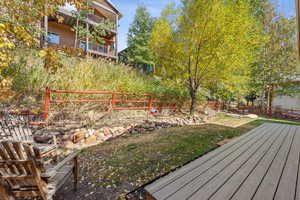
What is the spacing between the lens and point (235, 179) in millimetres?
1425

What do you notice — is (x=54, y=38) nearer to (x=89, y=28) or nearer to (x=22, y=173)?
(x=89, y=28)

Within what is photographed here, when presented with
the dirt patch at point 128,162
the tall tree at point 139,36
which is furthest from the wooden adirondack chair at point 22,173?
the tall tree at point 139,36

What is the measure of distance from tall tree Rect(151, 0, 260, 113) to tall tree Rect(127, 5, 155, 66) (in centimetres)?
937

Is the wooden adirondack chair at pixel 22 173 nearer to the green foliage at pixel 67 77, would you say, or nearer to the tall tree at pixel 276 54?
the green foliage at pixel 67 77

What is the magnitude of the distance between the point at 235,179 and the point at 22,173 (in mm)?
2189

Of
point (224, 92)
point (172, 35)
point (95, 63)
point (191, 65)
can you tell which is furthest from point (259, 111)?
point (95, 63)

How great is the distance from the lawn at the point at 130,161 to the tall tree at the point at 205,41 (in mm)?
3778

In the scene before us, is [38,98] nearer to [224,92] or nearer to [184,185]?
[184,185]

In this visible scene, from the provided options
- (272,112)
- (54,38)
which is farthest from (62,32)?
(272,112)

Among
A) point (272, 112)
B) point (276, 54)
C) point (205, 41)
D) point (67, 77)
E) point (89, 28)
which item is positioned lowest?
point (272, 112)

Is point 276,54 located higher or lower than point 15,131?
higher

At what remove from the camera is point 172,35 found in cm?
702

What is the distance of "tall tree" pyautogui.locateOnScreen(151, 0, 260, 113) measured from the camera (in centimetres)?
604

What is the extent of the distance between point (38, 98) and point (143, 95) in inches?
145
